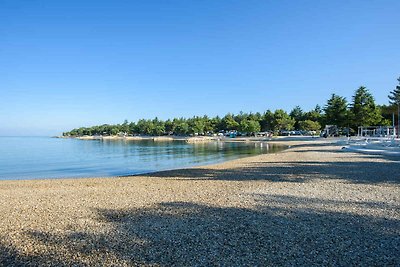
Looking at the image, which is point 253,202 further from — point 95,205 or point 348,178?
point 348,178

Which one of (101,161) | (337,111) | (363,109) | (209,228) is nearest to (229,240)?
(209,228)

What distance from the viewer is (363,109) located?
64.6 meters

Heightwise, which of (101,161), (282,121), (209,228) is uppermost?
(282,121)

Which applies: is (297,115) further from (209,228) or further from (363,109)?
(209,228)

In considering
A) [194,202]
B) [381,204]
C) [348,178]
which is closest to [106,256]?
[194,202]

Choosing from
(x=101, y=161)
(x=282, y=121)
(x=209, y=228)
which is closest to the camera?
(x=209, y=228)

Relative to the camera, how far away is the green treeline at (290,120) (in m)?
66.9

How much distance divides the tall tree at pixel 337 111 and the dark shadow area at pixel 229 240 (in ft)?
230

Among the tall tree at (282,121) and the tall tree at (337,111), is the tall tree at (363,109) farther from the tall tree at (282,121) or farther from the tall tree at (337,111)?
the tall tree at (282,121)

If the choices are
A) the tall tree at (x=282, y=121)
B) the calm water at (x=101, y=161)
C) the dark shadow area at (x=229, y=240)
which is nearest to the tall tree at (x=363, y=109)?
the calm water at (x=101, y=161)

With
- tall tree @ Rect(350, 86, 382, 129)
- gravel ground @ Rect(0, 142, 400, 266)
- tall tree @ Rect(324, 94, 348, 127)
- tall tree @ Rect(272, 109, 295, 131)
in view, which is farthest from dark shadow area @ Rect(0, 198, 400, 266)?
tall tree @ Rect(272, 109, 295, 131)

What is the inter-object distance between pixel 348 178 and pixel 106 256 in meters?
12.1

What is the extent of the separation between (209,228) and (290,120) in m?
107

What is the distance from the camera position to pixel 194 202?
31.4 ft
